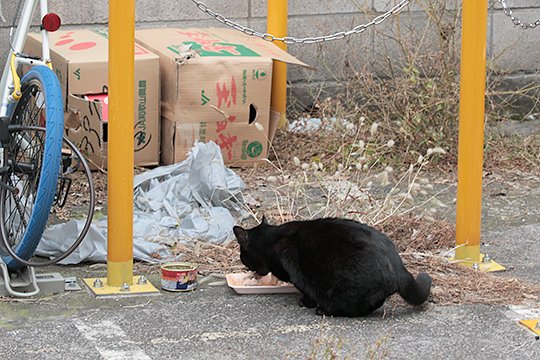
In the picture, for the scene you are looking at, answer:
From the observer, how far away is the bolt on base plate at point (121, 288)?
4480mm

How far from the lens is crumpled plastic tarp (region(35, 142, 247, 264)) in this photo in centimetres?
497

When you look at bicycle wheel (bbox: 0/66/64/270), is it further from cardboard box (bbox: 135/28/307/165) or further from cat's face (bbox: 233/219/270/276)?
cardboard box (bbox: 135/28/307/165)

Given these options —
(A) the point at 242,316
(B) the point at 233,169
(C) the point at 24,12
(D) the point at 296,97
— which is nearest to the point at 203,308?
(A) the point at 242,316

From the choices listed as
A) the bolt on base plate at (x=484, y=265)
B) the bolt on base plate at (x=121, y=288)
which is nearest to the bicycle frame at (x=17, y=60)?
the bolt on base plate at (x=121, y=288)

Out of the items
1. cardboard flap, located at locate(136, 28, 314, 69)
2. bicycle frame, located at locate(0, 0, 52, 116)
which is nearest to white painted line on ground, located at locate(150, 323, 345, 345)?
bicycle frame, located at locate(0, 0, 52, 116)

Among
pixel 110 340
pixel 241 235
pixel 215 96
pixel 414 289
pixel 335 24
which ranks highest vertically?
pixel 335 24

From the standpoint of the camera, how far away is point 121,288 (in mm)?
4523

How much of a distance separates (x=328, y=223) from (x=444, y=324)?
0.63 meters

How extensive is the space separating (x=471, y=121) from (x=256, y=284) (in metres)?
1.23

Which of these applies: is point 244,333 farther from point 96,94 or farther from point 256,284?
point 96,94

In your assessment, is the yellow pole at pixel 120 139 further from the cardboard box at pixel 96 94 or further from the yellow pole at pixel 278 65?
the yellow pole at pixel 278 65

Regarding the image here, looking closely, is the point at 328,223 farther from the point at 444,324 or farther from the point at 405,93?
the point at 405,93

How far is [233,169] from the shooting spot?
21.7ft

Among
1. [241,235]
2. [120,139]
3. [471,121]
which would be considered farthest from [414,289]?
[120,139]
